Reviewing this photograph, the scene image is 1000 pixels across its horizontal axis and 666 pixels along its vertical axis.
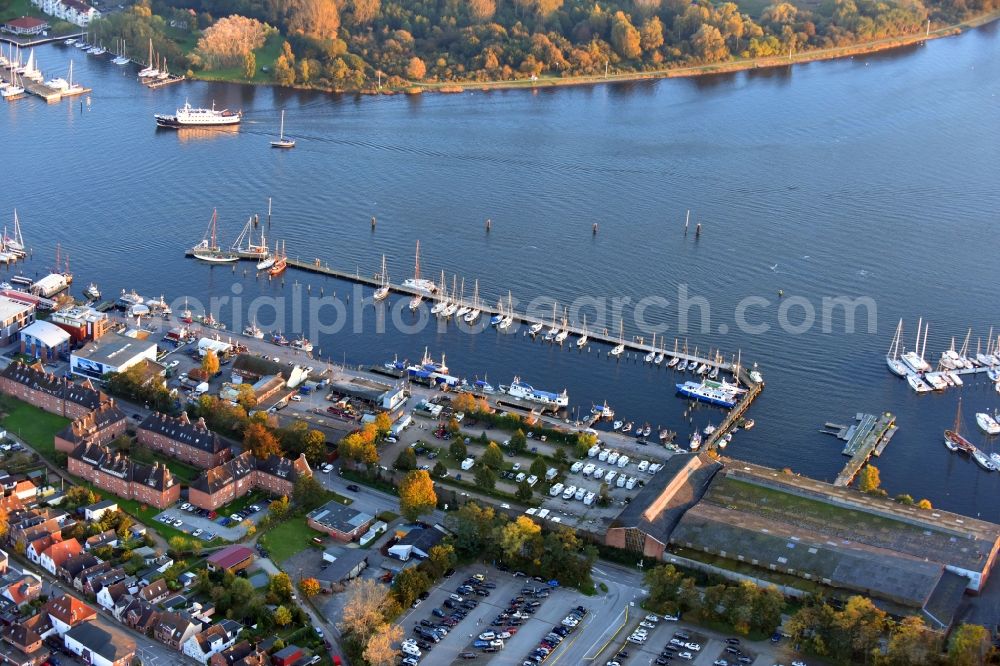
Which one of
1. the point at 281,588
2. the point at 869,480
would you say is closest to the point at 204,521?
the point at 281,588

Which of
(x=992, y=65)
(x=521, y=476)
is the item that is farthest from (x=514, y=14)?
(x=521, y=476)

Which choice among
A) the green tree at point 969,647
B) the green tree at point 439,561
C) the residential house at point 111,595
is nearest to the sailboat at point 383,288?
the green tree at point 439,561

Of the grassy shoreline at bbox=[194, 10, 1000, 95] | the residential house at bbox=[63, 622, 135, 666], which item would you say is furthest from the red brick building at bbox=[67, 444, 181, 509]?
the grassy shoreline at bbox=[194, 10, 1000, 95]

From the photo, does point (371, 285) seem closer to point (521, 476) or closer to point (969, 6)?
point (521, 476)

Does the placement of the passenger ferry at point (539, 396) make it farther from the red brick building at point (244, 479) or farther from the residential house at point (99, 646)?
the residential house at point (99, 646)

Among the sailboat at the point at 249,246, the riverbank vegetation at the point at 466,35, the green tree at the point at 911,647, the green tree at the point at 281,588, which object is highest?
the riverbank vegetation at the point at 466,35

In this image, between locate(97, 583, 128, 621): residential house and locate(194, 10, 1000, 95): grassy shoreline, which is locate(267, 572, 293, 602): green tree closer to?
locate(97, 583, 128, 621): residential house

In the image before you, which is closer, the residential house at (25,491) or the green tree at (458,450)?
the residential house at (25,491)
